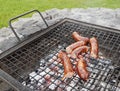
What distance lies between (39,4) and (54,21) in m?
2.94

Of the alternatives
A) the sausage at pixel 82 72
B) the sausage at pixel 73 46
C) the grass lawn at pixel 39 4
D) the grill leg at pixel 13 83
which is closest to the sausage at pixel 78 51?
the sausage at pixel 73 46

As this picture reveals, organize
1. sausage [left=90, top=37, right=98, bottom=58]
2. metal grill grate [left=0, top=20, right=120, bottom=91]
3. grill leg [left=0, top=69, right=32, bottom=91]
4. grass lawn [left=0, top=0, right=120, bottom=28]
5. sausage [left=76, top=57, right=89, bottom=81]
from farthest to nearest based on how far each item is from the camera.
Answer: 1. grass lawn [left=0, top=0, right=120, bottom=28]
2. sausage [left=90, top=37, right=98, bottom=58]
3. metal grill grate [left=0, top=20, right=120, bottom=91]
4. sausage [left=76, top=57, right=89, bottom=81]
5. grill leg [left=0, top=69, right=32, bottom=91]

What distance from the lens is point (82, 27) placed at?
2773 mm

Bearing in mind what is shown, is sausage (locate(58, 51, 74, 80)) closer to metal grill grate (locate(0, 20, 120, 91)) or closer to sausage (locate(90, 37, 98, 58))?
metal grill grate (locate(0, 20, 120, 91))

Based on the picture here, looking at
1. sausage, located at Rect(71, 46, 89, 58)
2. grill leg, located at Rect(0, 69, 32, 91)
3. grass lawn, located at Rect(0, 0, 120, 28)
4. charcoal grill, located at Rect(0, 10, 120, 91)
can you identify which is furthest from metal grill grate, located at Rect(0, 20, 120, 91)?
grass lawn, located at Rect(0, 0, 120, 28)

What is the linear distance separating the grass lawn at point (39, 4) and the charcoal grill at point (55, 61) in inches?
109

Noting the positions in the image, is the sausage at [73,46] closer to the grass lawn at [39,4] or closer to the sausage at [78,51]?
the sausage at [78,51]

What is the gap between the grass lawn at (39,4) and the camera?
17.9 ft

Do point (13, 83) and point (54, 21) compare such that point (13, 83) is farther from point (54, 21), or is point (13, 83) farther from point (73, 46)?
point (54, 21)

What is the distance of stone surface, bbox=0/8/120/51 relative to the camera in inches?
114

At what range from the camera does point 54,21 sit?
3.23 meters

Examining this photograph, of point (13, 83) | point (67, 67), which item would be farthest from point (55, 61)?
point (13, 83)

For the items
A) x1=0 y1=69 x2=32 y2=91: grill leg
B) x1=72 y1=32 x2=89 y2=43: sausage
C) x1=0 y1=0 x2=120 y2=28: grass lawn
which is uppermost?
x1=0 y1=69 x2=32 y2=91: grill leg

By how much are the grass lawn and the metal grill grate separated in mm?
2793
